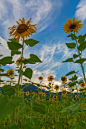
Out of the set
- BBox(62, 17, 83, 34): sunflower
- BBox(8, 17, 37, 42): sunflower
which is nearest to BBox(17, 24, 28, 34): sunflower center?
BBox(8, 17, 37, 42): sunflower

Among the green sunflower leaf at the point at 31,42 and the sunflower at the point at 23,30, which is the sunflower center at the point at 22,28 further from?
the green sunflower leaf at the point at 31,42

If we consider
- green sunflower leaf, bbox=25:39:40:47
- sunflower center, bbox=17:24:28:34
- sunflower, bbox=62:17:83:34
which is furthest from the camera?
sunflower, bbox=62:17:83:34

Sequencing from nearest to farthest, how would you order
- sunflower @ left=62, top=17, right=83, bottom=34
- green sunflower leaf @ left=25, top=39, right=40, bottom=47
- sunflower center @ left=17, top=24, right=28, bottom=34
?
green sunflower leaf @ left=25, top=39, right=40, bottom=47
sunflower center @ left=17, top=24, right=28, bottom=34
sunflower @ left=62, top=17, right=83, bottom=34

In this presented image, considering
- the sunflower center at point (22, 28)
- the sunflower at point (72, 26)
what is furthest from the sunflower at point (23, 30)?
the sunflower at point (72, 26)

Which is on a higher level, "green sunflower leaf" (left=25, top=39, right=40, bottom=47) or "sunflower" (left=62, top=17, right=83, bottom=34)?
"sunflower" (left=62, top=17, right=83, bottom=34)

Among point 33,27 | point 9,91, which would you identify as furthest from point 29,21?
point 9,91

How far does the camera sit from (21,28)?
1.43m

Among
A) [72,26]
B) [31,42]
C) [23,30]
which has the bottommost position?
[31,42]

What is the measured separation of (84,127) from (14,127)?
0.97 metres

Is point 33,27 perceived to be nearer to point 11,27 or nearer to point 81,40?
point 11,27

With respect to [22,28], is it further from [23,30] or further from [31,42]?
[31,42]

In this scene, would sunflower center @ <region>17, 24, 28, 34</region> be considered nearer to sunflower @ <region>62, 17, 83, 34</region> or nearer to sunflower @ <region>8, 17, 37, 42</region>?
sunflower @ <region>8, 17, 37, 42</region>

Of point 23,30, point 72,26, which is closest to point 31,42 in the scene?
point 23,30

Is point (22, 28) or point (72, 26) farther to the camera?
point (72, 26)
